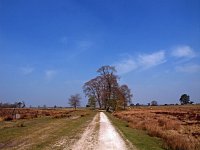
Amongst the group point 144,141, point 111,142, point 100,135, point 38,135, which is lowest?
point 144,141

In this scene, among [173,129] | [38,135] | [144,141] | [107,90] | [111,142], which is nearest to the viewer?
[111,142]

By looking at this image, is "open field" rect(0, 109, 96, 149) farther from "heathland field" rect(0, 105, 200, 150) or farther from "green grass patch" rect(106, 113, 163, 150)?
"green grass patch" rect(106, 113, 163, 150)

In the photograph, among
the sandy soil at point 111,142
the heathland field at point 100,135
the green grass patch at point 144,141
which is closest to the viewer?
the sandy soil at point 111,142

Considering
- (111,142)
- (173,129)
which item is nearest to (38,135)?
(111,142)

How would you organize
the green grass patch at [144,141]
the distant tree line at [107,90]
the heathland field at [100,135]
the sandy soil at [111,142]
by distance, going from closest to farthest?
the sandy soil at [111,142]
the heathland field at [100,135]
the green grass patch at [144,141]
the distant tree line at [107,90]

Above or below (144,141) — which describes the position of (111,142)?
above

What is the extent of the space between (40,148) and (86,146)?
2.36 meters

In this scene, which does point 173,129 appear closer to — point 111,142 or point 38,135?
point 111,142

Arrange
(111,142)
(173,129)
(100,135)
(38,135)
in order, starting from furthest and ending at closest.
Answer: (173,129), (100,135), (38,135), (111,142)

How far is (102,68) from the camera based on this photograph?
278ft

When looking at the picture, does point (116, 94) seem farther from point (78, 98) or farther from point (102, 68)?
point (78, 98)

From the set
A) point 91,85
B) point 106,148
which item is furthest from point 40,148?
point 91,85

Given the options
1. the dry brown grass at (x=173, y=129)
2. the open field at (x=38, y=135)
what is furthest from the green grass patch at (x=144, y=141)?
the open field at (x=38, y=135)

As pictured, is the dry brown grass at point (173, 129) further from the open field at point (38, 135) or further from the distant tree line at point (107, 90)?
the distant tree line at point (107, 90)
